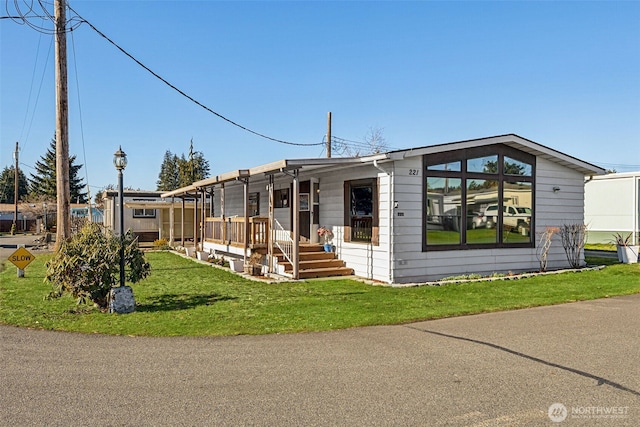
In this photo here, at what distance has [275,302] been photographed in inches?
338

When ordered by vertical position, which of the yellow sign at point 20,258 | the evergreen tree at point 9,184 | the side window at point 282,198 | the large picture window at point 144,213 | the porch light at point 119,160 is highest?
the evergreen tree at point 9,184

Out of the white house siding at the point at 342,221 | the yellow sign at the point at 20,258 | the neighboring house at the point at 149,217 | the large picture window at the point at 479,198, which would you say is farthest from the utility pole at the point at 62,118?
the neighboring house at the point at 149,217

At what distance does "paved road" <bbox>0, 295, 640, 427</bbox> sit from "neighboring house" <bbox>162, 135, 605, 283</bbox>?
4.71m

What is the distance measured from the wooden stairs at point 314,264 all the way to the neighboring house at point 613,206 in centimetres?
1276

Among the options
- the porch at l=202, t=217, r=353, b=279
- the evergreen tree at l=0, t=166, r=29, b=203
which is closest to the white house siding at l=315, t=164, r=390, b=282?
the porch at l=202, t=217, r=353, b=279

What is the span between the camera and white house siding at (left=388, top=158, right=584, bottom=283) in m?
11.1

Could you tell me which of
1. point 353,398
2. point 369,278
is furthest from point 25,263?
point 353,398

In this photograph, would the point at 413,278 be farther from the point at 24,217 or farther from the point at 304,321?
the point at 24,217

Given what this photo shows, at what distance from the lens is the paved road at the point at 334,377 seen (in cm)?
375

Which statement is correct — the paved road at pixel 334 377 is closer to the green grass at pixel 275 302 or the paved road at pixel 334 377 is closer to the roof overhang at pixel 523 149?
the green grass at pixel 275 302

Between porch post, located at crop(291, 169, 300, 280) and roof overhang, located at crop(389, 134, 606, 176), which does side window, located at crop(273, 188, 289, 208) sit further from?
roof overhang, located at crop(389, 134, 606, 176)

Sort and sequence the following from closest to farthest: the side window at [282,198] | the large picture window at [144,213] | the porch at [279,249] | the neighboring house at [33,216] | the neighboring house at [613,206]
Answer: the porch at [279,249] < the side window at [282,198] < the neighboring house at [613,206] < the large picture window at [144,213] < the neighboring house at [33,216]

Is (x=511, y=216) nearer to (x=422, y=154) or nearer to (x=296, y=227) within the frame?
(x=422, y=154)

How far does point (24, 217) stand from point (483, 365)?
52.5 metres
